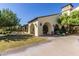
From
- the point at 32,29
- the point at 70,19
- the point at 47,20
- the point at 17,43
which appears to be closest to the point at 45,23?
the point at 47,20

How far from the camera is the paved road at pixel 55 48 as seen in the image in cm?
278

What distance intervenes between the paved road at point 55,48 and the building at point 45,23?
0.15 meters

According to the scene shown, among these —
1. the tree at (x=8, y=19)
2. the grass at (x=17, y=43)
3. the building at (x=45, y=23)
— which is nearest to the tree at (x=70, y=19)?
the building at (x=45, y=23)

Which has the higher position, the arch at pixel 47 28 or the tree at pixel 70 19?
the tree at pixel 70 19

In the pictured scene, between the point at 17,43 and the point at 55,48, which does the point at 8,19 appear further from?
the point at 55,48

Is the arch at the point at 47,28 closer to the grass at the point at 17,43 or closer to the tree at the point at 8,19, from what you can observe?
the grass at the point at 17,43

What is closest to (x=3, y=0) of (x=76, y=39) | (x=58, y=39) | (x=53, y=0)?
(x=53, y=0)

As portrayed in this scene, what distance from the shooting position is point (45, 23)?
112 inches

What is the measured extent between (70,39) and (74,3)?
47 centimetres

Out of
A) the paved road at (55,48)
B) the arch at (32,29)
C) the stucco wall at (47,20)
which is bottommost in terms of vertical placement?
the paved road at (55,48)

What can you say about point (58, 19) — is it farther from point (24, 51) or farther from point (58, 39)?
point (24, 51)

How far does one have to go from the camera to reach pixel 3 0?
276 centimetres

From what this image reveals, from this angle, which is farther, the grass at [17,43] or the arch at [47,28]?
the arch at [47,28]

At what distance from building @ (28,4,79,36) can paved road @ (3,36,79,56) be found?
0.15 metres
